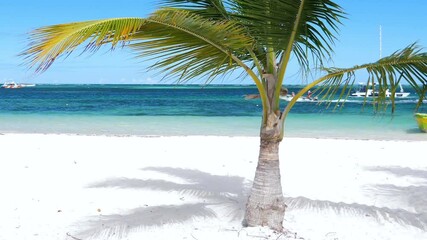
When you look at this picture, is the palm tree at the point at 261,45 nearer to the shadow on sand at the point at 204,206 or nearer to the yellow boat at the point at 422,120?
the shadow on sand at the point at 204,206

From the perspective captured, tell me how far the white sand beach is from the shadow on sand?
0.04 feet

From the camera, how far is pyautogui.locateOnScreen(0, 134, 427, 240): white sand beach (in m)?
4.50

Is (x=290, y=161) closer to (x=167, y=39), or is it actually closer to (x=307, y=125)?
(x=167, y=39)

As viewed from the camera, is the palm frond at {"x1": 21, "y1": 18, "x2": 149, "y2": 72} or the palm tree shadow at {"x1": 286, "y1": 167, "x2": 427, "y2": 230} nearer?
the palm frond at {"x1": 21, "y1": 18, "x2": 149, "y2": 72}

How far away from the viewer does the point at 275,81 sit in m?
4.07

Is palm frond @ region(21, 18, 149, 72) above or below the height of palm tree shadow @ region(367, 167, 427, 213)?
above

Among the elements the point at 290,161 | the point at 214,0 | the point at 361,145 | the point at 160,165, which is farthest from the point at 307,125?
the point at 214,0

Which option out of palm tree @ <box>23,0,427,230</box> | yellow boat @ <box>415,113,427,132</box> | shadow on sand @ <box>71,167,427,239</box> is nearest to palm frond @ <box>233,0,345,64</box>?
palm tree @ <box>23,0,427,230</box>

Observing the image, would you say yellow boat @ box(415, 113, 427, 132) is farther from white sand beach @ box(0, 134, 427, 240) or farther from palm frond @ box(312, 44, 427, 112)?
palm frond @ box(312, 44, 427, 112)

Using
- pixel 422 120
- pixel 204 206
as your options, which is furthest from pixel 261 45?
pixel 422 120

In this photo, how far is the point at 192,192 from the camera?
589cm

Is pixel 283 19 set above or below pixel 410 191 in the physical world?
above

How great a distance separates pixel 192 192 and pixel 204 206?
2.22 ft

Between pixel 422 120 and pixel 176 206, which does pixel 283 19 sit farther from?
pixel 422 120
